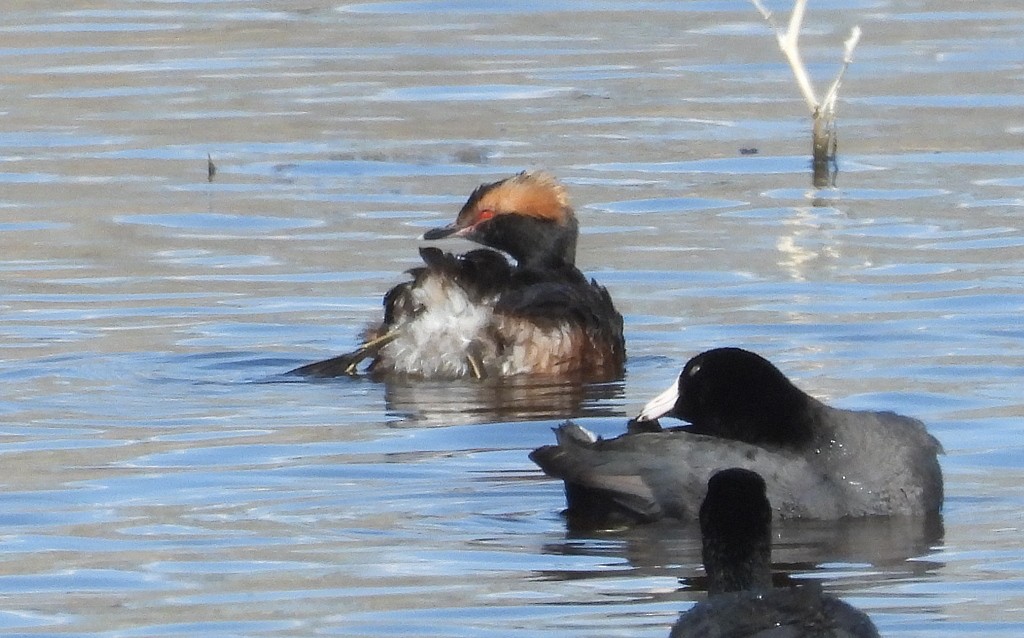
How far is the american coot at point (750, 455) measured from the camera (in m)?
9.41

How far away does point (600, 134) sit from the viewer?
20.2 metres

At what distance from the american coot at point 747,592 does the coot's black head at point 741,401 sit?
1729 mm

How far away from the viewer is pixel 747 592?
7.23 m

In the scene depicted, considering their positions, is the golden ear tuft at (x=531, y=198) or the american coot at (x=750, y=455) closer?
the american coot at (x=750, y=455)

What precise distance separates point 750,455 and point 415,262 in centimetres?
622

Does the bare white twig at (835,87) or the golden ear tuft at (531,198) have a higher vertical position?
the bare white twig at (835,87)

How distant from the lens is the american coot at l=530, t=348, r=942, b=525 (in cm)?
941

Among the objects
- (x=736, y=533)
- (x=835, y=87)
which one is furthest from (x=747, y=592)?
(x=835, y=87)

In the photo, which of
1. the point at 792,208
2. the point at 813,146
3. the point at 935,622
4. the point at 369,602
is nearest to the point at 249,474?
the point at 369,602

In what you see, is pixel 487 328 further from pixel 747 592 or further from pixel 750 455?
pixel 747 592

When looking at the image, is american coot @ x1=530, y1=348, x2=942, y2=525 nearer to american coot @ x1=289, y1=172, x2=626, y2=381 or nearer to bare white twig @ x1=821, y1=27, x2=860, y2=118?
american coot @ x1=289, y1=172, x2=626, y2=381

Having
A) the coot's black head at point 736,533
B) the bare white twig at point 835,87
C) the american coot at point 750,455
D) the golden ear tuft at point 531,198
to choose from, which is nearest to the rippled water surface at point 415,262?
the american coot at point 750,455

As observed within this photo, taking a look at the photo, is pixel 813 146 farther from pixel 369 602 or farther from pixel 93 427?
pixel 369 602

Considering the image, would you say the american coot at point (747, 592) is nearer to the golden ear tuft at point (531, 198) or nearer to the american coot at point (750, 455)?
the american coot at point (750, 455)
